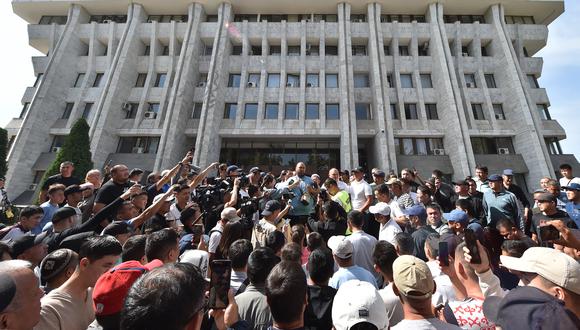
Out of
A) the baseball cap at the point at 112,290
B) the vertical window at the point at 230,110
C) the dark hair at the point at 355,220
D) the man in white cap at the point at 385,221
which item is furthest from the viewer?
the vertical window at the point at 230,110

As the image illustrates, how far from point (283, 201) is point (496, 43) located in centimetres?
2753

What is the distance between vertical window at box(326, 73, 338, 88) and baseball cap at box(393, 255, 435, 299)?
22384 millimetres

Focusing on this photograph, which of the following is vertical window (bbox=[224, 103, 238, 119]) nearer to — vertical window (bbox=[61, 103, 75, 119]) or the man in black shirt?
vertical window (bbox=[61, 103, 75, 119])

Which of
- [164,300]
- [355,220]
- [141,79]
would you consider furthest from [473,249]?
[141,79]

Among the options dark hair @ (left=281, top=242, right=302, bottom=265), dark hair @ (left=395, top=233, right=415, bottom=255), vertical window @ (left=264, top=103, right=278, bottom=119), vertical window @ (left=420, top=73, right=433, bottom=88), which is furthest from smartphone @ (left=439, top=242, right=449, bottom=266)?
vertical window @ (left=420, top=73, right=433, bottom=88)

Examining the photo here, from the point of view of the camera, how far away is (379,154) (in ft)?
65.5

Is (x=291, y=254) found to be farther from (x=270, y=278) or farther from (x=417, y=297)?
(x=417, y=297)

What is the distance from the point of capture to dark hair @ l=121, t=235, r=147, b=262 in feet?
9.10

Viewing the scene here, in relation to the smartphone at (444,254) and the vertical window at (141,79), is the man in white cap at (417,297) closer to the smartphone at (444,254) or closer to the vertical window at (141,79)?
the smartphone at (444,254)

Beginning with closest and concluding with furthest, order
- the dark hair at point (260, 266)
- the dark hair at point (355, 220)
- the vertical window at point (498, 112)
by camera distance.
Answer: the dark hair at point (260, 266)
the dark hair at point (355, 220)
the vertical window at point (498, 112)

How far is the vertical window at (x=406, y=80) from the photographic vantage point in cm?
2283

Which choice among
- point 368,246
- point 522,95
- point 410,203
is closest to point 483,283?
point 368,246

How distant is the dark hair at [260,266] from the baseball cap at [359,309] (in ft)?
2.60

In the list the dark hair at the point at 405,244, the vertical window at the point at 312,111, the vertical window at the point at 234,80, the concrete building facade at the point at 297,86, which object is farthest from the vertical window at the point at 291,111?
the dark hair at the point at 405,244
